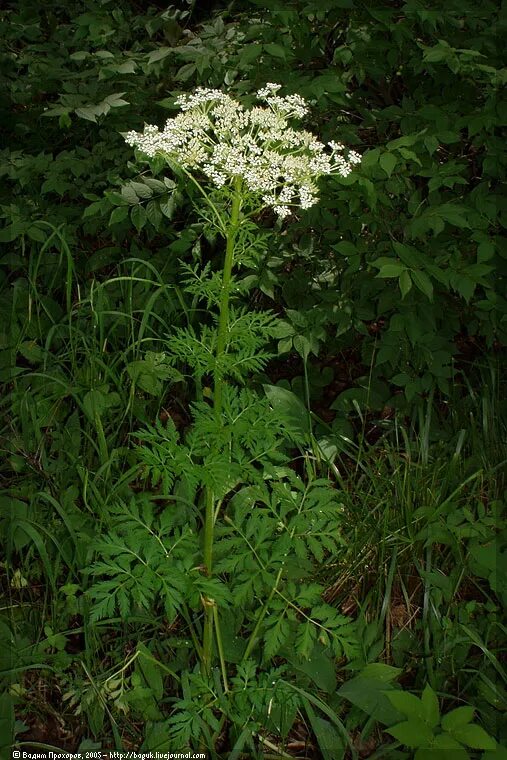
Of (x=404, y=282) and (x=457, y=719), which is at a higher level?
(x=404, y=282)

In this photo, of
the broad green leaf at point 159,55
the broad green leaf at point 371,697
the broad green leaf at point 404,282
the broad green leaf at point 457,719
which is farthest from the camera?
the broad green leaf at point 159,55

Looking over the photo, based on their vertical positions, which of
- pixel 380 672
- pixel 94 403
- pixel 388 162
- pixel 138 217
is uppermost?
pixel 388 162

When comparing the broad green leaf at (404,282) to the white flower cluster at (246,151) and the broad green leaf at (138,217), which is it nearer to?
the white flower cluster at (246,151)

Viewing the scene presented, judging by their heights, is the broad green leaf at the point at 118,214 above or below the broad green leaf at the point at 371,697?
above

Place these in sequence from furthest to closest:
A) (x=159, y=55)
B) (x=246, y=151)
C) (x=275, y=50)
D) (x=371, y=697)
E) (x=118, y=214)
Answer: (x=159, y=55) < (x=118, y=214) < (x=275, y=50) < (x=371, y=697) < (x=246, y=151)

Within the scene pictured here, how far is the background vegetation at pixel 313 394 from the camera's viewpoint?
76.3 inches

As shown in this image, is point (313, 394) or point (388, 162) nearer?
point (388, 162)

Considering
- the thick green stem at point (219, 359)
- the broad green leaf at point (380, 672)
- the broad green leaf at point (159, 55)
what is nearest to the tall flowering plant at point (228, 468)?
the thick green stem at point (219, 359)

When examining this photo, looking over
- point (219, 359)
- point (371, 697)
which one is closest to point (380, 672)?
point (371, 697)

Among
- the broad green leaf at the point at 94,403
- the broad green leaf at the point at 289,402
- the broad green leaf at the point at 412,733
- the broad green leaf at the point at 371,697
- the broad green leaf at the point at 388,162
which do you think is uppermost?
the broad green leaf at the point at 388,162

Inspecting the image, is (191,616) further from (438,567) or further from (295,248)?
(295,248)

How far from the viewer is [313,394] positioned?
9.95 ft

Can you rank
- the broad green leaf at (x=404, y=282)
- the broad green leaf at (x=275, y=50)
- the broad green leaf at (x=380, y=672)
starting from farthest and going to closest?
the broad green leaf at (x=275, y=50) < the broad green leaf at (x=404, y=282) < the broad green leaf at (x=380, y=672)

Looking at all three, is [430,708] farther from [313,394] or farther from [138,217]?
[138,217]
